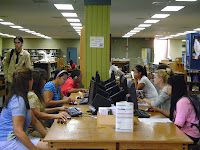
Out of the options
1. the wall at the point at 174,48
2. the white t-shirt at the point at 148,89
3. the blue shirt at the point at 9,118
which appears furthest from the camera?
the wall at the point at 174,48

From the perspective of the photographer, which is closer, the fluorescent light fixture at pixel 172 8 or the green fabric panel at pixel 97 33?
the green fabric panel at pixel 97 33

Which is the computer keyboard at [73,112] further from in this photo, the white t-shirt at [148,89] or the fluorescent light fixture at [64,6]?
the fluorescent light fixture at [64,6]

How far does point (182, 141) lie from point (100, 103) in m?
1.20

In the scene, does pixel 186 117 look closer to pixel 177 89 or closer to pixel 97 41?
pixel 177 89

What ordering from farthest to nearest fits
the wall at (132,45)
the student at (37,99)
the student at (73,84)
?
the wall at (132,45) < the student at (73,84) < the student at (37,99)

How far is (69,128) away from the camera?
258 cm

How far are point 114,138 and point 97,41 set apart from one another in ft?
12.9

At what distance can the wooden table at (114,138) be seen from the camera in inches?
88.0

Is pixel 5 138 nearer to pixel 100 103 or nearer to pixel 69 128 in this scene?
pixel 69 128

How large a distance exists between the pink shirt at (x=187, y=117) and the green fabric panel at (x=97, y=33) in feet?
11.0

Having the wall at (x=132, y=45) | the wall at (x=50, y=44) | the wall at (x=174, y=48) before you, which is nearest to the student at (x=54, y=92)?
the wall at (x=132, y=45)

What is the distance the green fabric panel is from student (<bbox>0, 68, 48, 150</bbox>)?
3.60 m

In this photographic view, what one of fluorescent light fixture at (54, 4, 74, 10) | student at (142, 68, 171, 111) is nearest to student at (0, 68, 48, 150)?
student at (142, 68, 171, 111)

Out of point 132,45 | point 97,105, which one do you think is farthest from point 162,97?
point 132,45
